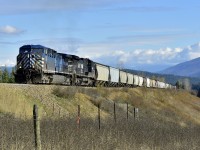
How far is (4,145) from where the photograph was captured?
10.4 meters

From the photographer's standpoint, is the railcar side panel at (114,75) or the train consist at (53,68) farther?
the railcar side panel at (114,75)

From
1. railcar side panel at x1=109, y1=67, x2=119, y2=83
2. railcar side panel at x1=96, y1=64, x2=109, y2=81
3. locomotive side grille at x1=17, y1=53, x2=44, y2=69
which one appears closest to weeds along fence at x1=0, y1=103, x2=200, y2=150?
locomotive side grille at x1=17, y1=53, x2=44, y2=69

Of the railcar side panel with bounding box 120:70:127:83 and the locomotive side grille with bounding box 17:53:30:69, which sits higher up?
the locomotive side grille with bounding box 17:53:30:69

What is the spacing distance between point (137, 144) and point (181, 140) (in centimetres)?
287

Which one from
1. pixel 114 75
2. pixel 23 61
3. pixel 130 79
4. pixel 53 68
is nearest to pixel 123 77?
pixel 130 79

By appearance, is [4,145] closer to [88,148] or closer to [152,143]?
[88,148]

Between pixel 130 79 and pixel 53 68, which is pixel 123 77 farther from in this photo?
pixel 53 68

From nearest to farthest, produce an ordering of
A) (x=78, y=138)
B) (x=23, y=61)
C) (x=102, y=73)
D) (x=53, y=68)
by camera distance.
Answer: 1. (x=78, y=138)
2. (x=23, y=61)
3. (x=53, y=68)
4. (x=102, y=73)

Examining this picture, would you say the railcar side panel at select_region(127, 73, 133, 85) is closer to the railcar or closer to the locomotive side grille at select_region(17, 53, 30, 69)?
the railcar

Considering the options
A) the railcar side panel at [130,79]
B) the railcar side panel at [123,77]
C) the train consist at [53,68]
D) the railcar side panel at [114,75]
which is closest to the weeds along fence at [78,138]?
the train consist at [53,68]

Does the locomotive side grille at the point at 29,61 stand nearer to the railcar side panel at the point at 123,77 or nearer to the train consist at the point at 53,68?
the train consist at the point at 53,68

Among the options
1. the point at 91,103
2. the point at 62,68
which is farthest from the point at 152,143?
the point at 62,68

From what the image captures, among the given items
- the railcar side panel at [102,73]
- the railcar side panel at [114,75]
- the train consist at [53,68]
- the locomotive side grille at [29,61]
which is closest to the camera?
the locomotive side grille at [29,61]

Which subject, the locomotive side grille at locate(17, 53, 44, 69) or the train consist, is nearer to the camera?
the locomotive side grille at locate(17, 53, 44, 69)
